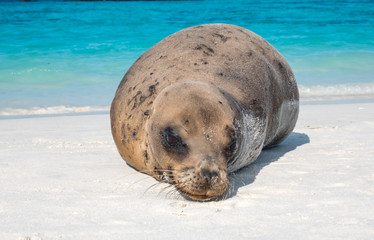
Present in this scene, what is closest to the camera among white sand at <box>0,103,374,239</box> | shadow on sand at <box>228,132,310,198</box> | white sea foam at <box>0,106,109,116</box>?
white sand at <box>0,103,374,239</box>

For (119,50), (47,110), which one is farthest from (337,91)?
(119,50)

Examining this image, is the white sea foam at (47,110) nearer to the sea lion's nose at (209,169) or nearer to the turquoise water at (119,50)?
the turquoise water at (119,50)

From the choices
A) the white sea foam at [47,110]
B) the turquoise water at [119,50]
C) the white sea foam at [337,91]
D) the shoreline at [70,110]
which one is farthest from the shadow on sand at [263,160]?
the white sea foam at [337,91]

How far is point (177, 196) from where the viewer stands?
3756mm

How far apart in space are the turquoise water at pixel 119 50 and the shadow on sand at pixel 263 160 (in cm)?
433

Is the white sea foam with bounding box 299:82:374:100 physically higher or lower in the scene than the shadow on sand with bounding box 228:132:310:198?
lower

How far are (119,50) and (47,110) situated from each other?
9.12 meters

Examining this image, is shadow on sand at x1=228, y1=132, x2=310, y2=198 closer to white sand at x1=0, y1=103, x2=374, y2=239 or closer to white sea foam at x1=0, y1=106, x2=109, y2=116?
white sand at x1=0, y1=103, x2=374, y2=239

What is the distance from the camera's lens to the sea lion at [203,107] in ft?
12.0

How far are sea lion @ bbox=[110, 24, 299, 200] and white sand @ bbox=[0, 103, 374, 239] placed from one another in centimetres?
19

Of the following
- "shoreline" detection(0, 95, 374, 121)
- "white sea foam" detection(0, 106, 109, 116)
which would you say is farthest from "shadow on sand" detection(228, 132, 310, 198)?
"white sea foam" detection(0, 106, 109, 116)

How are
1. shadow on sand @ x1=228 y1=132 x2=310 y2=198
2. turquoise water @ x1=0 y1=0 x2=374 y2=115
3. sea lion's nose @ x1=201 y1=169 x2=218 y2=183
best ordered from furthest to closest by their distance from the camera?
turquoise water @ x1=0 y1=0 x2=374 y2=115
shadow on sand @ x1=228 y1=132 x2=310 y2=198
sea lion's nose @ x1=201 y1=169 x2=218 y2=183

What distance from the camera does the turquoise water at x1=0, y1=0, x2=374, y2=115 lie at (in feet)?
37.0

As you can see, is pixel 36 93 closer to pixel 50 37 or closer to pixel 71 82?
pixel 71 82
